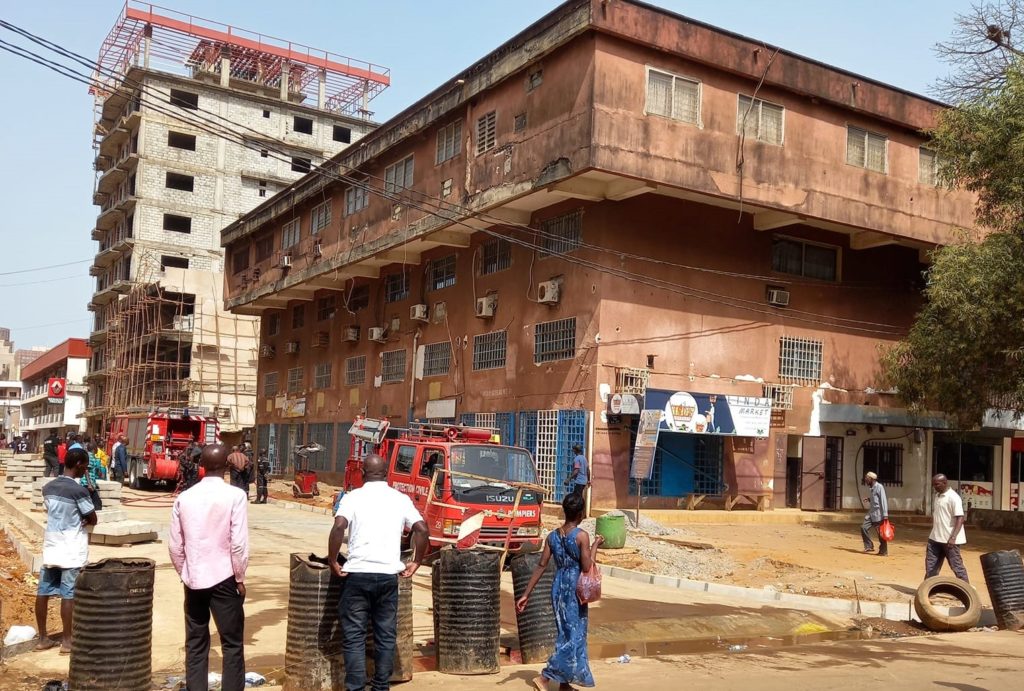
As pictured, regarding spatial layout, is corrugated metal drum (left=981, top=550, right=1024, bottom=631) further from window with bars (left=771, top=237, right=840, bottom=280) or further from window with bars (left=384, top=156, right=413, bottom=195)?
window with bars (left=384, top=156, right=413, bottom=195)

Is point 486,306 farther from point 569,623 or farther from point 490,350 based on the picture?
point 569,623

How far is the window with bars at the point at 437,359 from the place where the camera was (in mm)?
28047

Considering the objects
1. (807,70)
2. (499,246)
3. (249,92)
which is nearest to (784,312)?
(807,70)

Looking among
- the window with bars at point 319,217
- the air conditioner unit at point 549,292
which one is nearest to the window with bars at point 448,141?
the air conditioner unit at point 549,292

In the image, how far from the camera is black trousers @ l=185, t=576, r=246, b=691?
6242mm

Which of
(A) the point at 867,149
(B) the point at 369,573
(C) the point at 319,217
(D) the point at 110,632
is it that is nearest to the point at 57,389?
(C) the point at 319,217

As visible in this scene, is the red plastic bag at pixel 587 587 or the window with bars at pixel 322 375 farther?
the window with bars at pixel 322 375

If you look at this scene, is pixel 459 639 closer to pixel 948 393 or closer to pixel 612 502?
pixel 612 502

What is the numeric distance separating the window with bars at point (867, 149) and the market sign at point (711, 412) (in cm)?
679

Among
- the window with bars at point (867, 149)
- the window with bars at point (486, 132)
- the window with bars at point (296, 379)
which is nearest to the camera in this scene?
the window with bars at point (486, 132)

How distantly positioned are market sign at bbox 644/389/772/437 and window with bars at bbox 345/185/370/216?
13.0 meters

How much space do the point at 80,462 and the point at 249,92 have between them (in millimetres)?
64848

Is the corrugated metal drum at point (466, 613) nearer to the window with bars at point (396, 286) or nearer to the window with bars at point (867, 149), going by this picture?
the window with bars at point (867, 149)

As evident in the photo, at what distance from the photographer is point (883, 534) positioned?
58.9 feet
